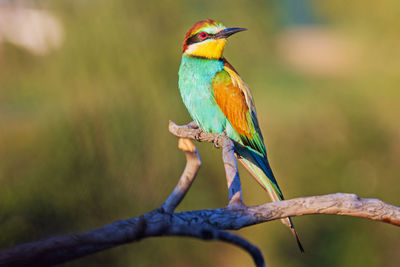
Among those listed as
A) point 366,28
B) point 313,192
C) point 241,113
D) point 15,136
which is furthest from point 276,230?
point 366,28

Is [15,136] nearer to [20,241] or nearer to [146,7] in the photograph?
[20,241]

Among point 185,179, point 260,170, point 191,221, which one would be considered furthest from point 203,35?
point 191,221

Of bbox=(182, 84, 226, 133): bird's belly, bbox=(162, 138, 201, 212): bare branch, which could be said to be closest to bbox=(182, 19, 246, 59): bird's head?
bbox=(182, 84, 226, 133): bird's belly

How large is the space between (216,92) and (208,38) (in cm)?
21

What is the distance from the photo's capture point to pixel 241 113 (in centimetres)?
171

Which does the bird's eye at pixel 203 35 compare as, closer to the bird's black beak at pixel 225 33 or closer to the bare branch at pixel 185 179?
the bird's black beak at pixel 225 33

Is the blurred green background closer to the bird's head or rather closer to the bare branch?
the bird's head

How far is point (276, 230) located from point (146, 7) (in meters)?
2.15

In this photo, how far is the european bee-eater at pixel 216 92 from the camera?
65.6 inches

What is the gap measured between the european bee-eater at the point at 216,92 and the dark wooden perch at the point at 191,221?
1.49 ft

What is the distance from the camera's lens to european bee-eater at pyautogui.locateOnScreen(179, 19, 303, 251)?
1.67 m

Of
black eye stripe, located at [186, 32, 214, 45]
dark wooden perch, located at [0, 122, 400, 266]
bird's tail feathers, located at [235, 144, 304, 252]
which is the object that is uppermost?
black eye stripe, located at [186, 32, 214, 45]

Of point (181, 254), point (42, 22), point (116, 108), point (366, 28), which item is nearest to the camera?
point (42, 22)

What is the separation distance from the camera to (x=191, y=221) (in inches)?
33.1
